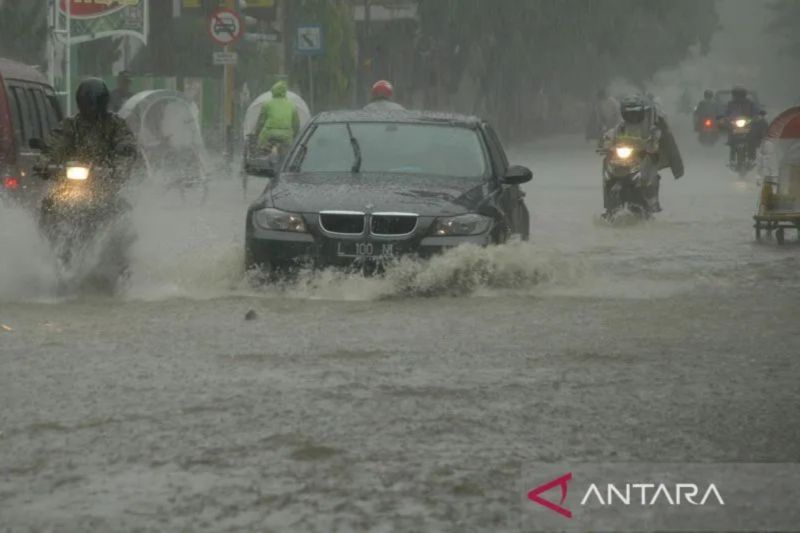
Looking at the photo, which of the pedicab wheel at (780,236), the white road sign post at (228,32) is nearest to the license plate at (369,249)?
the pedicab wheel at (780,236)

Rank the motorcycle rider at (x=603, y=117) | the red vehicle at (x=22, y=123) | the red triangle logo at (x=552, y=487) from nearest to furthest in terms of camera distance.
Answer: the red triangle logo at (x=552, y=487) → the red vehicle at (x=22, y=123) → the motorcycle rider at (x=603, y=117)

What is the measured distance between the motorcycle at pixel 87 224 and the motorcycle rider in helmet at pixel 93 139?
0.08 metres

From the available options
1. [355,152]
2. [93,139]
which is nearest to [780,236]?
[355,152]

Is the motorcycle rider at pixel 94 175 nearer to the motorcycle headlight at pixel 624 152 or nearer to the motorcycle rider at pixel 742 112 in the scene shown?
the motorcycle headlight at pixel 624 152

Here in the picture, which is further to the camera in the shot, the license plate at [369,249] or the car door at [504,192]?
the car door at [504,192]

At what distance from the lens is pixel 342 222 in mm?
13734

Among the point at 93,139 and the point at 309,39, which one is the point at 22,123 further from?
the point at 309,39

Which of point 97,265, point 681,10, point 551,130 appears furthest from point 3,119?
point 551,130

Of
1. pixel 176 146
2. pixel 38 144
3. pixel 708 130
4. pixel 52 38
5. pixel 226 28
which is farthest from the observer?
pixel 708 130

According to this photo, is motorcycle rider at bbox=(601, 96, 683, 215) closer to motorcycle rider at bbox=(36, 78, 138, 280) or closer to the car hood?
the car hood

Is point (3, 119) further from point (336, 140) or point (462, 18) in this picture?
point (462, 18)

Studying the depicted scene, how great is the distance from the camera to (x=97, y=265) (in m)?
14.3

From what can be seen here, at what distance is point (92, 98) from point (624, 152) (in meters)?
11.1

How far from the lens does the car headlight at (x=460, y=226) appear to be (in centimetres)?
1371
